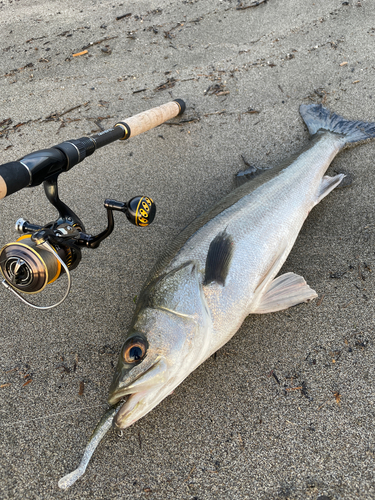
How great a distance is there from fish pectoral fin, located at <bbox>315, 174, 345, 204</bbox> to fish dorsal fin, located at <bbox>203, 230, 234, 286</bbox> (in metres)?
1.14

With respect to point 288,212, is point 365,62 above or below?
above

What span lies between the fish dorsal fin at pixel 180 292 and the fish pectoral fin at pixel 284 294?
54 cm

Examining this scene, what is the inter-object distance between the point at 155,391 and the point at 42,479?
1000 millimetres

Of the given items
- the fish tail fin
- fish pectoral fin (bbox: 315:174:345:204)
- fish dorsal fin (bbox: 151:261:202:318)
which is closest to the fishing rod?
fish dorsal fin (bbox: 151:261:202:318)

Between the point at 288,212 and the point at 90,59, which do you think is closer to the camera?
the point at 288,212

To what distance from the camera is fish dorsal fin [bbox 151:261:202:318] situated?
2.38 metres

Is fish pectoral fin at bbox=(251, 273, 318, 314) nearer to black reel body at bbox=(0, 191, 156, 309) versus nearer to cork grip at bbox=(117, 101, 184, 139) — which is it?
black reel body at bbox=(0, 191, 156, 309)

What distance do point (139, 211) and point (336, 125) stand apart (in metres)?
2.69

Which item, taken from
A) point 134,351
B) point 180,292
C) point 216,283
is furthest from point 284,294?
point 134,351

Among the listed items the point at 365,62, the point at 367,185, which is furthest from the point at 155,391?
the point at 365,62

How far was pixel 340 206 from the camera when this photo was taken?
3.40 m

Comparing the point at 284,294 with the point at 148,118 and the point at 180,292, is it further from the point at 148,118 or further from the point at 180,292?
the point at 148,118

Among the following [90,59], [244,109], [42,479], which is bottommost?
[42,479]

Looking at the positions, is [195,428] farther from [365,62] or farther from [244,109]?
[365,62]
